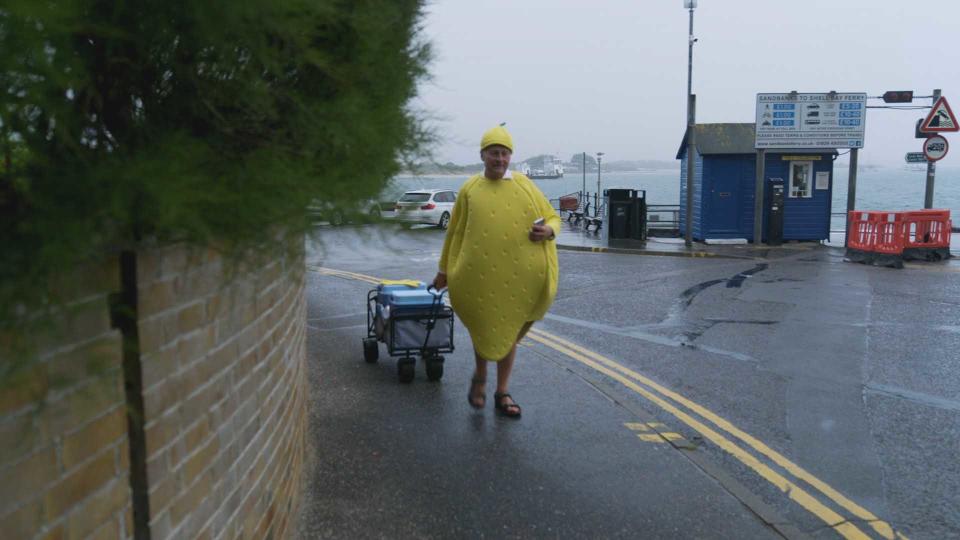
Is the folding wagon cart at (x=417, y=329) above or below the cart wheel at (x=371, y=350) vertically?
above

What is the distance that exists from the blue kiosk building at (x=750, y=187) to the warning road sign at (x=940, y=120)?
2405 millimetres

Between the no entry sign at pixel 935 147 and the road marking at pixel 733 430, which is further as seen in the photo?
the no entry sign at pixel 935 147

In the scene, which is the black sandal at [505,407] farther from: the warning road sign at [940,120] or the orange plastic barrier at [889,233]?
the warning road sign at [940,120]

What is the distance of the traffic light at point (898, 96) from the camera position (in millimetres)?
19952

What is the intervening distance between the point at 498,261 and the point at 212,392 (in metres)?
3.12

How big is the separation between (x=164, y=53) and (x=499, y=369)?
4343 millimetres

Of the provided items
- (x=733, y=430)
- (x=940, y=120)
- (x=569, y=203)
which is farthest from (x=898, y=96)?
(x=733, y=430)

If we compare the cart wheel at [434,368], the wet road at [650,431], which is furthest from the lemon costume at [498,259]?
the cart wheel at [434,368]

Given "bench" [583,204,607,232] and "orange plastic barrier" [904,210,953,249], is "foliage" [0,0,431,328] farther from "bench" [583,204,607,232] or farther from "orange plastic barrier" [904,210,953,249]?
"bench" [583,204,607,232]

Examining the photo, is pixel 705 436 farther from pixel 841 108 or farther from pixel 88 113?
pixel 841 108

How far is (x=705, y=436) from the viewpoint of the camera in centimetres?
547

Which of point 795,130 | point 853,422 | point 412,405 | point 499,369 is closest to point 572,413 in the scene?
point 499,369

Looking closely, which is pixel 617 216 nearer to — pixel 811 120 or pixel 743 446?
pixel 811 120

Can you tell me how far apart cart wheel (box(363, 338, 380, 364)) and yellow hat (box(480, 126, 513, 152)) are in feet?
8.07
